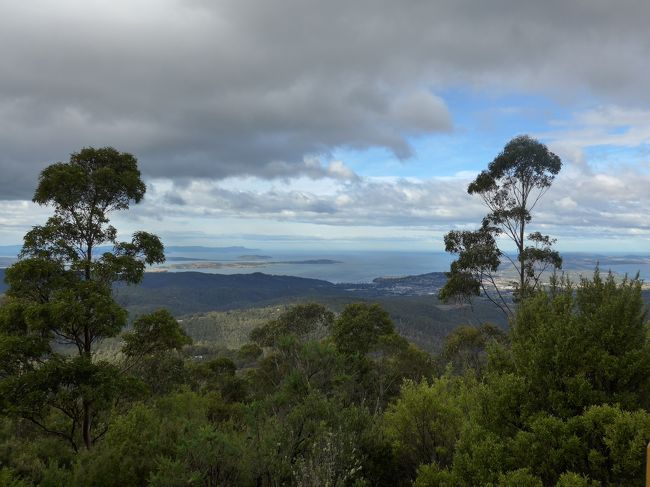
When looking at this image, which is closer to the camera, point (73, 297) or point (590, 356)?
point (590, 356)

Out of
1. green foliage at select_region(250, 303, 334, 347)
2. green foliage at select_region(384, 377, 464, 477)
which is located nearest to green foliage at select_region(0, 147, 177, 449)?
green foliage at select_region(384, 377, 464, 477)

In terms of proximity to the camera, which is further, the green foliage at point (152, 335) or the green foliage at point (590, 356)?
the green foliage at point (152, 335)

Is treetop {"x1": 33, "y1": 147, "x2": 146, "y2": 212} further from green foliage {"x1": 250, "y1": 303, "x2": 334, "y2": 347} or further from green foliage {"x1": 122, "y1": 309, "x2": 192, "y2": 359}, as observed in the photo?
green foliage {"x1": 250, "y1": 303, "x2": 334, "y2": 347}

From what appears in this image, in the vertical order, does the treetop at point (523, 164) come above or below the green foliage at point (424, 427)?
above

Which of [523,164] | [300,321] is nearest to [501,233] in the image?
[523,164]

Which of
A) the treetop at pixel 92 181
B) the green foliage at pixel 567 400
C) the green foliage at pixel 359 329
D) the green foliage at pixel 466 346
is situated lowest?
the green foliage at pixel 466 346

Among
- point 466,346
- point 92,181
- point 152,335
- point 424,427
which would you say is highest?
point 92,181

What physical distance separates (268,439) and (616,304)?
27.9ft

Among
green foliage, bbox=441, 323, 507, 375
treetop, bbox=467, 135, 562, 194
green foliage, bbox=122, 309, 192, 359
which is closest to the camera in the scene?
green foliage, bbox=122, 309, 192, 359

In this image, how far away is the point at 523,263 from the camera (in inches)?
869

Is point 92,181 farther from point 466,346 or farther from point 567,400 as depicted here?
point 466,346

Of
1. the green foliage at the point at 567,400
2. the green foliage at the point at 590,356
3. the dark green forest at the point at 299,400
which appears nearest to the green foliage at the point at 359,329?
the dark green forest at the point at 299,400

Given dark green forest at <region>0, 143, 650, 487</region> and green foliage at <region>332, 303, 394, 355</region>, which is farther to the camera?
green foliage at <region>332, 303, 394, 355</region>

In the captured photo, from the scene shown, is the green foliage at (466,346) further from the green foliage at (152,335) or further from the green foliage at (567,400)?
the green foliage at (152,335)
